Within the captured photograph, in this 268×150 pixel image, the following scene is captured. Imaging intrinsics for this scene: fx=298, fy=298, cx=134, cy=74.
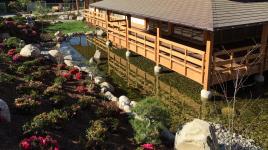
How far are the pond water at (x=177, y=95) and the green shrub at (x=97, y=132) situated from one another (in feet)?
11.6

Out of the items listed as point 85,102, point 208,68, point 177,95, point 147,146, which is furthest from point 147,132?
point 177,95

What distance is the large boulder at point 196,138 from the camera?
406 inches

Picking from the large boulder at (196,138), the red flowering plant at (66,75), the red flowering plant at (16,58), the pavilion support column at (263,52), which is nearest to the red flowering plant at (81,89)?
the red flowering plant at (66,75)

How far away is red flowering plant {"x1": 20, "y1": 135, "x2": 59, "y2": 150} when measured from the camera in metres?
10.1

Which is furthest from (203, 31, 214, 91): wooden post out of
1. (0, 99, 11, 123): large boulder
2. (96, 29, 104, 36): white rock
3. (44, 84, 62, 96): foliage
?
(96, 29, 104, 36): white rock

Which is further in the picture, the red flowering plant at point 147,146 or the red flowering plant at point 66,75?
the red flowering plant at point 66,75

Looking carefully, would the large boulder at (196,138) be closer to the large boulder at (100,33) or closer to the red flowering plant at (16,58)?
the red flowering plant at (16,58)

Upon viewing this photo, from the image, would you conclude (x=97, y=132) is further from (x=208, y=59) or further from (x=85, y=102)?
(x=208, y=59)

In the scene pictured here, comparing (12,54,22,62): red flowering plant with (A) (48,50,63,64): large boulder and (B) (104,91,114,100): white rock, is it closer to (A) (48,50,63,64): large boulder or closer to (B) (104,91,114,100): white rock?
(A) (48,50,63,64): large boulder

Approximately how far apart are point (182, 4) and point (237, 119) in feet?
31.9

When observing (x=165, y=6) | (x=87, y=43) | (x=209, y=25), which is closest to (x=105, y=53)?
(x=87, y=43)

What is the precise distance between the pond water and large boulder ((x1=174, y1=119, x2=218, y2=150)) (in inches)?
103

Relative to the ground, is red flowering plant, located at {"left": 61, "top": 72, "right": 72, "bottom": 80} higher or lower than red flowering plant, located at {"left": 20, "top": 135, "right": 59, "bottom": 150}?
higher

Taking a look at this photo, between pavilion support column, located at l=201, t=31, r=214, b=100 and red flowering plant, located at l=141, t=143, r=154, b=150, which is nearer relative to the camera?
red flowering plant, located at l=141, t=143, r=154, b=150
